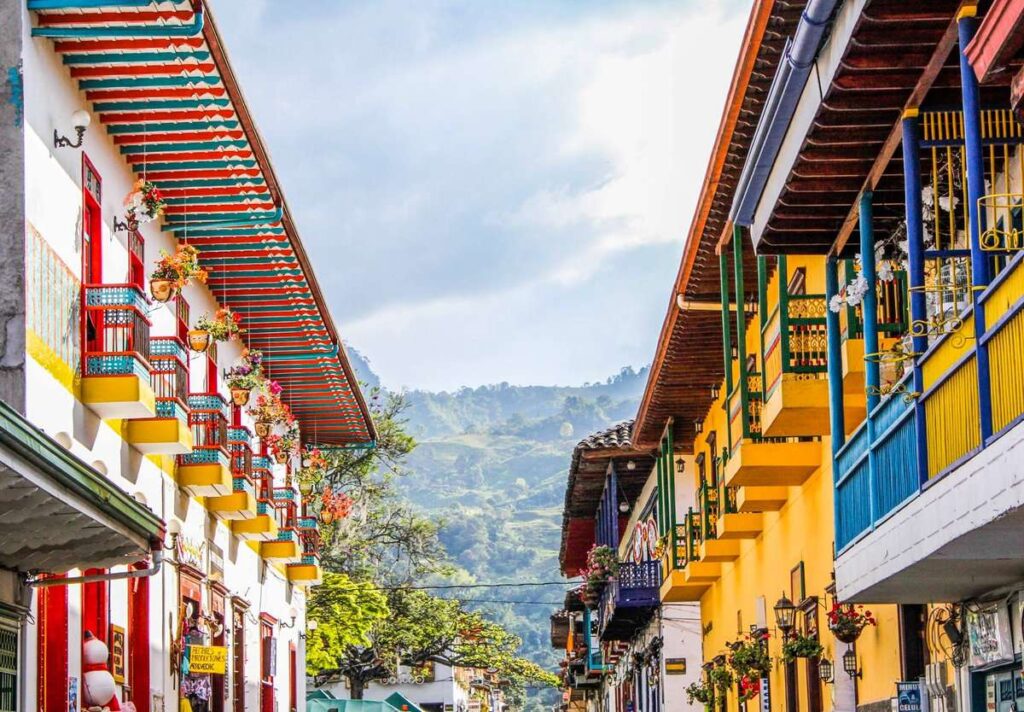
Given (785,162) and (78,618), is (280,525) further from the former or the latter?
(785,162)

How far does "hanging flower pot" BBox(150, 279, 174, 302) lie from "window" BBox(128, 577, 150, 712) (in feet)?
9.84

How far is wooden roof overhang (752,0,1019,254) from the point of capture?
1073cm

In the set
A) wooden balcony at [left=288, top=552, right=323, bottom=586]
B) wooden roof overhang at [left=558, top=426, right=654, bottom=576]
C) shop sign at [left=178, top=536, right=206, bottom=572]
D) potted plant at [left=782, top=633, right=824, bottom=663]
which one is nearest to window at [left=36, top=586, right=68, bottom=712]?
shop sign at [left=178, top=536, right=206, bottom=572]

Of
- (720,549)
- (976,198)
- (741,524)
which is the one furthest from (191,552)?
(976,198)

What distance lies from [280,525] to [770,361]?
35.2 ft

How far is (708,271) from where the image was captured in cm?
2103

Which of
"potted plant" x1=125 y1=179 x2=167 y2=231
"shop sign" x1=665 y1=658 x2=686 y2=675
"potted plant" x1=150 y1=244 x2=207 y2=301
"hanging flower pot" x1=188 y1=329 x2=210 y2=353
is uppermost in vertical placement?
"potted plant" x1=125 y1=179 x2=167 y2=231

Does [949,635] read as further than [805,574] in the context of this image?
No

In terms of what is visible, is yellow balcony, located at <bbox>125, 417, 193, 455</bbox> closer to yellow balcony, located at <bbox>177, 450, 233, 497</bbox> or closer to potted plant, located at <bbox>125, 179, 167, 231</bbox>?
potted plant, located at <bbox>125, 179, 167, 231</bbox>

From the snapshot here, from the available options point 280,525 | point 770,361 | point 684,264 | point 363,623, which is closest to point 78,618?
point 770,361

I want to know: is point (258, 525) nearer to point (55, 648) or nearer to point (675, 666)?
point (55, 648)

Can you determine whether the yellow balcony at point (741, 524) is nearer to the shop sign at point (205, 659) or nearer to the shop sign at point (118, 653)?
the shop sign at point (205, 659)

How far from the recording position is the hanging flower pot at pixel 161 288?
16.0 meters

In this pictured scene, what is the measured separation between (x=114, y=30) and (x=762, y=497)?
414 inches
